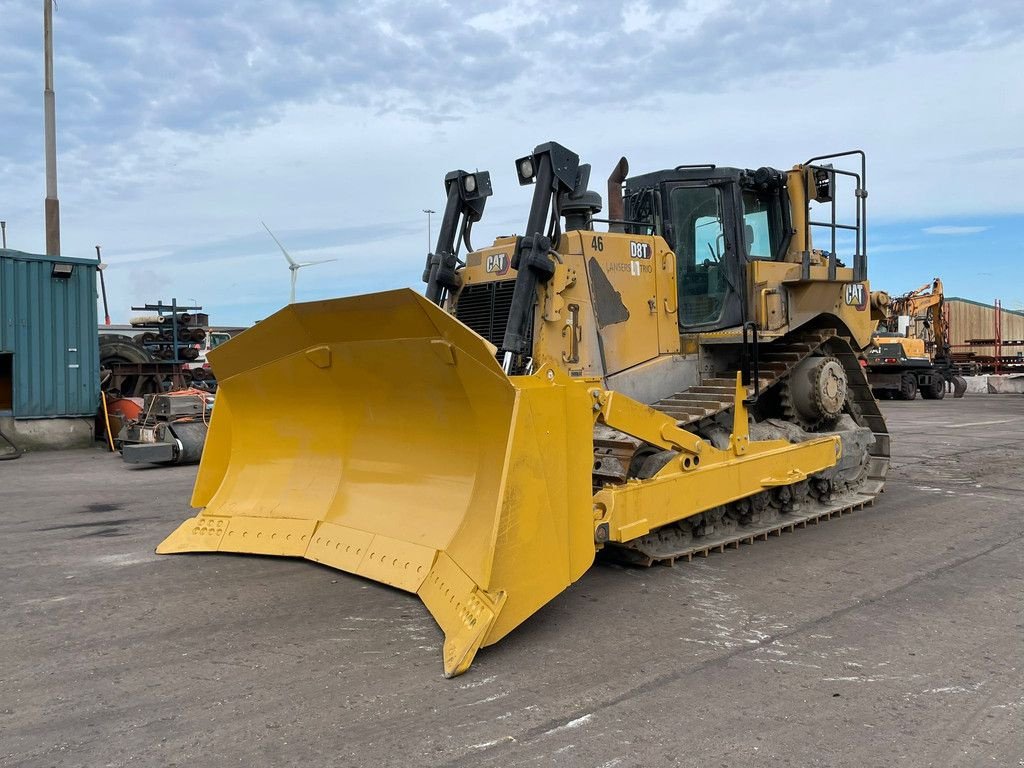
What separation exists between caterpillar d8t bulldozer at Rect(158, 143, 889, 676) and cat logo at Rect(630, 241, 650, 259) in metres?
0.02

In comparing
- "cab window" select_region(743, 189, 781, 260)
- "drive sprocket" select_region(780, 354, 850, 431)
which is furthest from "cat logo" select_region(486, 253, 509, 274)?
"drive sprocket" select_region(780, 354, 850, 431)

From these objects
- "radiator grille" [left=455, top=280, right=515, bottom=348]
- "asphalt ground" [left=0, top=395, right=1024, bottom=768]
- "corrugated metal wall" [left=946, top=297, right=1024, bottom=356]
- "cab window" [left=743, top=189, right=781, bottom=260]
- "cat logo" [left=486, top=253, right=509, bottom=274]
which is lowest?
"asphalt ground" [left=0, top=395, right=1024, bottom=768]

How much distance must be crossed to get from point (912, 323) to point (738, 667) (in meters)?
28.3

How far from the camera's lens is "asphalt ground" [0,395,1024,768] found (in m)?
3.12

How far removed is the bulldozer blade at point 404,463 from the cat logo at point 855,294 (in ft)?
14.1

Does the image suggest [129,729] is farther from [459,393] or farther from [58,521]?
[58,521]

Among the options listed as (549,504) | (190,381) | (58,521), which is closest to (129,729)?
(549,504)

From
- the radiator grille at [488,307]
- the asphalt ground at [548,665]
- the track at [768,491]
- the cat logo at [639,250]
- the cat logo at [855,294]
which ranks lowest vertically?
the asphalt ground at [548,665]

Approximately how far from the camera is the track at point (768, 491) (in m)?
5.74

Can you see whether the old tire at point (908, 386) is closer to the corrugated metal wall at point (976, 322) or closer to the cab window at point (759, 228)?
the corrugated metal wall at point (976, 322)

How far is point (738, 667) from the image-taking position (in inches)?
152

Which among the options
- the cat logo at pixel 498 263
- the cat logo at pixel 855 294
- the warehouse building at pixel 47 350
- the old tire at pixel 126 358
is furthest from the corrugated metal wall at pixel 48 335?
the cat logo at pixel 855 294

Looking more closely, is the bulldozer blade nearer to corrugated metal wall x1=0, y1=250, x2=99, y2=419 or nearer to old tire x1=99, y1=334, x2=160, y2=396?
corrugated metal wall x1=0, y1=250, x2=99, y2=419

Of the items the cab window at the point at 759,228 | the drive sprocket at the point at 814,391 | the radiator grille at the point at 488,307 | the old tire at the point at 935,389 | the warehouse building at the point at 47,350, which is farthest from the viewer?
the old tire at the point at 935,389
